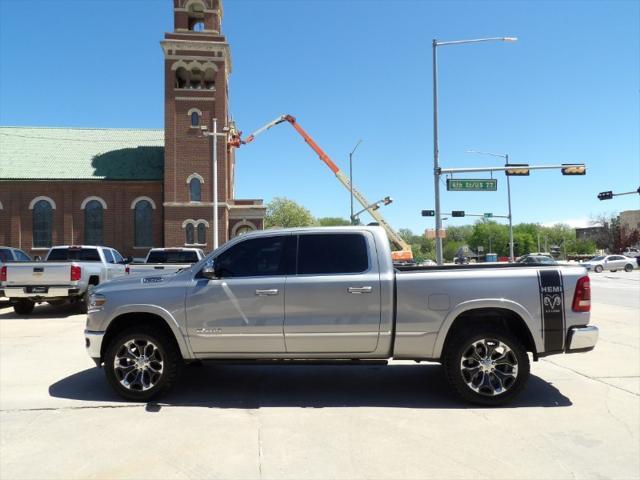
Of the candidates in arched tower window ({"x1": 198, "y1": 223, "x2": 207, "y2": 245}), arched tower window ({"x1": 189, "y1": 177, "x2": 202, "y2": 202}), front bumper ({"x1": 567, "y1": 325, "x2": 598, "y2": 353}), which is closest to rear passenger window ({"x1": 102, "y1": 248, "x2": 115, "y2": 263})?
front bumper ({"x1": 567, "y1": 325, "x2": 598, "y2": 353})

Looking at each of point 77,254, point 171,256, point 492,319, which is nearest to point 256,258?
point 492,319

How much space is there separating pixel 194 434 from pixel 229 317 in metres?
1.27

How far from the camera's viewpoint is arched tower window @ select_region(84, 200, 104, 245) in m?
40.4

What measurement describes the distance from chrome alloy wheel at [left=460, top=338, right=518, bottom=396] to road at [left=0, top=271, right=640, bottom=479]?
0.88 feet

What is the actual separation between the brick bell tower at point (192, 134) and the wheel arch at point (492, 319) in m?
34.3

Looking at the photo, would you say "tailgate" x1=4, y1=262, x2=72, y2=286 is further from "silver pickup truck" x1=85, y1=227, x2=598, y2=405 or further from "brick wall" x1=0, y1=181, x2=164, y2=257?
"brick wall" x1=0, y1=181, x2=164, y2=257

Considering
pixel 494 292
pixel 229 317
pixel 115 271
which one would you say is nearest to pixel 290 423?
pixel 229 317

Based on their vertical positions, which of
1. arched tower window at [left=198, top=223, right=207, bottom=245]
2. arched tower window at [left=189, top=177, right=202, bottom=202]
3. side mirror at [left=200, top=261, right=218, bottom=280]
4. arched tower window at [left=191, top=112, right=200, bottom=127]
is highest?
arched tower window at [left=191, top=112, right=200, bottom=127]

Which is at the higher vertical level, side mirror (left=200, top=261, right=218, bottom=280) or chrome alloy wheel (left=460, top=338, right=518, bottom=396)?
side mirror (left=200, top=261, right=218, bottom=280)

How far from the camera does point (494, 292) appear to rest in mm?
4922

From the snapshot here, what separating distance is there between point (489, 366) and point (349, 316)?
1639mm

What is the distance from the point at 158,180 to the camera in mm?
40281

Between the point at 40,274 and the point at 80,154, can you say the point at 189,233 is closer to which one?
the point at 80,154

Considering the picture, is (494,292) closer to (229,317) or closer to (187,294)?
(229,317)
